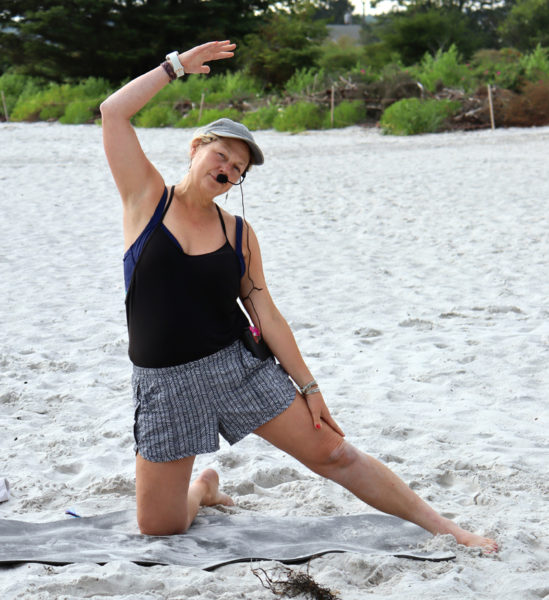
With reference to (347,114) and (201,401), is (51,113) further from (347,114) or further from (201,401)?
(201,401)

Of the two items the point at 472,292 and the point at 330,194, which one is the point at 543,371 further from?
the point at 330,194

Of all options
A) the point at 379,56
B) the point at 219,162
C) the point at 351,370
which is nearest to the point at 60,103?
the point at 379,56

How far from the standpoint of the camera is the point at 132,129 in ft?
8.86

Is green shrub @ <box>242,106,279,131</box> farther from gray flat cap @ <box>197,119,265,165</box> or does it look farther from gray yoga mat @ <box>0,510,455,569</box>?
gray yoga mat @ <box>0,510,455,569</box>

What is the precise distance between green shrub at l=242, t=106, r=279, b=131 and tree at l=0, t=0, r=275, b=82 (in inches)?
450

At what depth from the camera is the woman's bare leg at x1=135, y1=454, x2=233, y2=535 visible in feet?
9.04

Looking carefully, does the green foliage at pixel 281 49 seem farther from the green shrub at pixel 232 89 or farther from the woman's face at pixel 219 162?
the woman's face at pixel 219 162

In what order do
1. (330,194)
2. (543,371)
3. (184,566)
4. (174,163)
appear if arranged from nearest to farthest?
(184,566)
(543,371)
(330,194)
(174,163)

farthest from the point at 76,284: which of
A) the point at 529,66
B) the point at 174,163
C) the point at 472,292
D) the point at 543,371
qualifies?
the point at 529,66

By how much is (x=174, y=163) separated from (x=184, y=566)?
1158cm

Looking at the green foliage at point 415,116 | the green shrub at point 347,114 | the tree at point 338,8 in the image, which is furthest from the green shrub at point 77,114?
the tree at point 338,8

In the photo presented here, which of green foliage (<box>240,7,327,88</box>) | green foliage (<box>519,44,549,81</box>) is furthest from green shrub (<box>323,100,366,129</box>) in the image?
green foliage (<box>240,7,327,88</box>)

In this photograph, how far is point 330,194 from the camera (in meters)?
10.7

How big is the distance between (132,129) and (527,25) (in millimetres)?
37851
